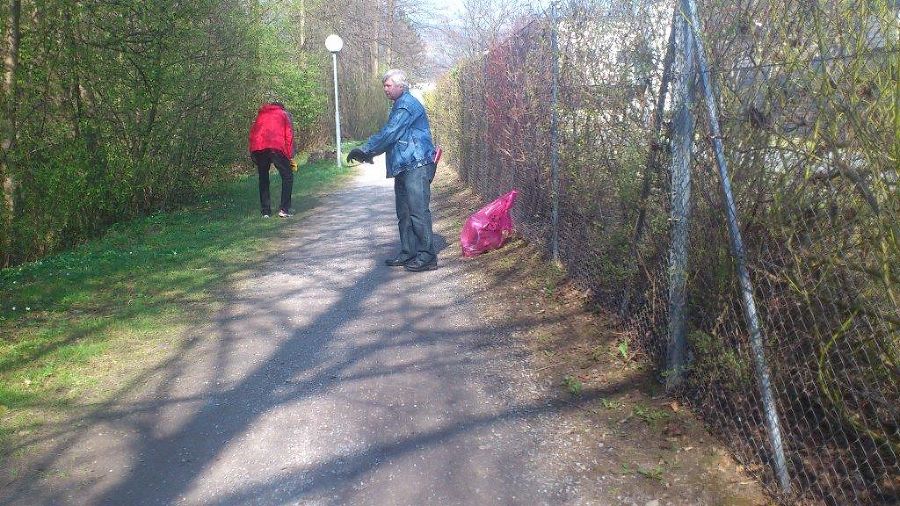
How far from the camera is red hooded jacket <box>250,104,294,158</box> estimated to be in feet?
34.2

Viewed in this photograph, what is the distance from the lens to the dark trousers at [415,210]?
6989mm

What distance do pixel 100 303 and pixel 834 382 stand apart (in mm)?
5798

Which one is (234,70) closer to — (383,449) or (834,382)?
(383,449)

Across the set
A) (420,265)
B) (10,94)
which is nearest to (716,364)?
(420,265)

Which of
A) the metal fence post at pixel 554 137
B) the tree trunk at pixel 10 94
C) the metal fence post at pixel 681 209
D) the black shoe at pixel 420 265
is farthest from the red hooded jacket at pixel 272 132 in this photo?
the metal fence post at pixel 681 209

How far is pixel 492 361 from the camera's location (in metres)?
4.88

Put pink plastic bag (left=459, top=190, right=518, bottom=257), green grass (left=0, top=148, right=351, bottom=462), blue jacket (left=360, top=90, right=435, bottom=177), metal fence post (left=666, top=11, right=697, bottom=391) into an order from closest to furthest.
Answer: metal fence post (left=666, top=11, right=697, bottom=391) → green grass (left=0, top=148, right=351, bottom=462) → blue jacket (left=360, top=90, right=435, bottom=177) → pink plastic bag (left=459, top=190, right=518, bottom=257)

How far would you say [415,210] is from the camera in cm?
709

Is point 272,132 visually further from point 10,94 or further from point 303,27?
point 303,27

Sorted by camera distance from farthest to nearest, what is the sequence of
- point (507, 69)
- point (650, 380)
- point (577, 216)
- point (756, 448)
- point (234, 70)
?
point (234, 70), point (507, 69), point (577, 216), point (650, 380), point (756, 448)

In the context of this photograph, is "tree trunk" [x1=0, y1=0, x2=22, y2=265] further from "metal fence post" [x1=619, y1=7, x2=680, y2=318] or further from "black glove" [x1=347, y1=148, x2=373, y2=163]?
"metal fence post" [x1=619, y1=7, x2=680, y2=318]

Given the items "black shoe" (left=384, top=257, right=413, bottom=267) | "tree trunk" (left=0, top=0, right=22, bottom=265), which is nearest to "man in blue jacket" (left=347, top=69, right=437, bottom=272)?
"black shoe" (left=384, top=257, right=413, bottom=267)

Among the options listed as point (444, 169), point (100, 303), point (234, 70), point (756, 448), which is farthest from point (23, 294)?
point (444, 169)

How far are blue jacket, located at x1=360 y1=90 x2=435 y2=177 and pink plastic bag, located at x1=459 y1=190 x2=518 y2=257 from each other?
104 centimetres
